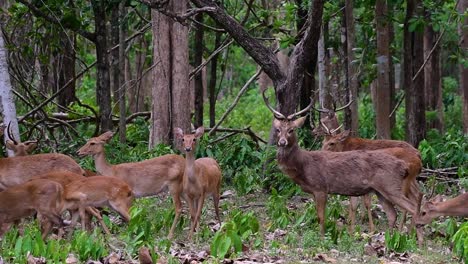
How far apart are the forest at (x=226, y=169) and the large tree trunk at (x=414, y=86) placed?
0.03 meters

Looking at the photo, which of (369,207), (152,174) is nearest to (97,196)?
(152,174)

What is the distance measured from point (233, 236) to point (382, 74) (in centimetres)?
630

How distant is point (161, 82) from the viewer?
16938 millimetres

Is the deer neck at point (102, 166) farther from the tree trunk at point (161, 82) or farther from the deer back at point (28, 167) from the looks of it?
the tree trunk at point (161, 82)

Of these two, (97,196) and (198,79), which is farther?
(198,79)

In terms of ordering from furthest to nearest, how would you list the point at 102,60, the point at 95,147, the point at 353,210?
the point at 102,60 → the point at 95,147 → the point at 353,210

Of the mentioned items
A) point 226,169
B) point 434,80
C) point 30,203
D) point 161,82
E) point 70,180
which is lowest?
point 226,169

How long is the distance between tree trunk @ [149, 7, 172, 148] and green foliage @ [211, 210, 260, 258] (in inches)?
244

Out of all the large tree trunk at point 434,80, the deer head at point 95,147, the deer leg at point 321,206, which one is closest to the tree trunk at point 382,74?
the deer leg at point 321,206

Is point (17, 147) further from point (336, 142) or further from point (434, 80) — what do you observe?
point (434, 80)

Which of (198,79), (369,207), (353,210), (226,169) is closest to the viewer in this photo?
(353,210)

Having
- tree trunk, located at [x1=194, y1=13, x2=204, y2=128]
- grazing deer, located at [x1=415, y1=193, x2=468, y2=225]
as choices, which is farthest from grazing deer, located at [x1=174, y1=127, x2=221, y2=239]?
tree trunk, located at [x1=194, y1=13, x2=204, y2=128]

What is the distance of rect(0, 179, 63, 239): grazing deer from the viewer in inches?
420

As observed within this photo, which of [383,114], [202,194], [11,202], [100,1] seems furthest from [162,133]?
[11,202]
